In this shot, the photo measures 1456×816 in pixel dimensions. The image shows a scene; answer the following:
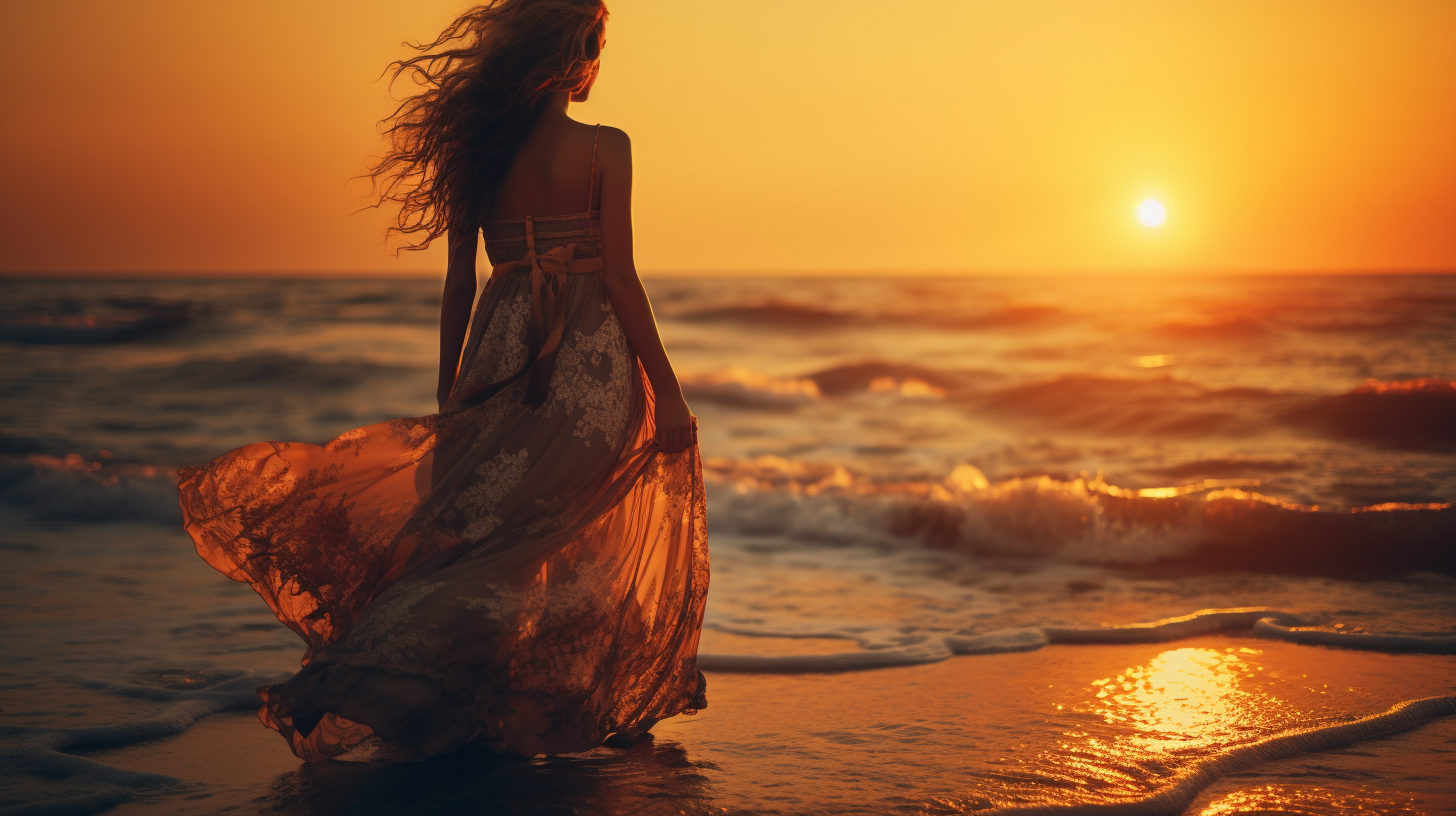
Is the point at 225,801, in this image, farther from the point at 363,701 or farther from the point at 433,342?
the point at 433,342

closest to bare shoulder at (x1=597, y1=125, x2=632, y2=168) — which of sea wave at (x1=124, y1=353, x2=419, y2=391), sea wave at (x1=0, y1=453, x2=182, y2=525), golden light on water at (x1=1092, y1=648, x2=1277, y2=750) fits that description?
golden light on water at (x1=1092, y1=648, x2=1277, y2=750)

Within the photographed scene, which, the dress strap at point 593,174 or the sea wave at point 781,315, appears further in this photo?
the sea wave at point 781,315

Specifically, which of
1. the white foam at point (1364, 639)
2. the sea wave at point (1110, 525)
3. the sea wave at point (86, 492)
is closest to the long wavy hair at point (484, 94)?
the white foam at point (1364, 639)

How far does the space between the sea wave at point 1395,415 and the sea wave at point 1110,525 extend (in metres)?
3.06

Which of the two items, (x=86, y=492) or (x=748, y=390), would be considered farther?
(x=748, y=390)

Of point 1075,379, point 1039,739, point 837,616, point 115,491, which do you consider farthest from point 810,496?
point 1075,379

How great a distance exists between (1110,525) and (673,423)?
478 centimetres

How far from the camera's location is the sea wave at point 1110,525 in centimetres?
649

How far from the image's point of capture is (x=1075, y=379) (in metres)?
15.1

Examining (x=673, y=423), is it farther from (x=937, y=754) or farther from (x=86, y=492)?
(x=86, y=492)

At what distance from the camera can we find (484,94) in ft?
9.44

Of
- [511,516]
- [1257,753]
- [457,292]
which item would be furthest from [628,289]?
[1257,753]

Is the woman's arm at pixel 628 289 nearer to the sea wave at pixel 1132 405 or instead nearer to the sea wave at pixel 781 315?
the sea wave at pixel 1132 405

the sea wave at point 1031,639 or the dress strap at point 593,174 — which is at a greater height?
the dress strap at point 593,174
